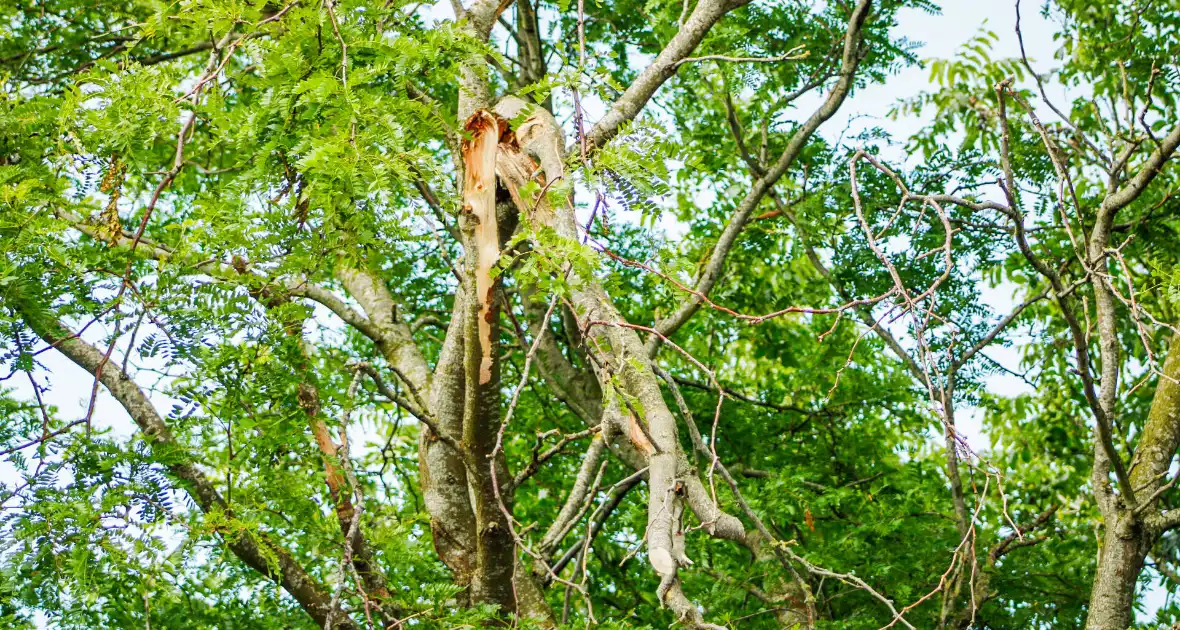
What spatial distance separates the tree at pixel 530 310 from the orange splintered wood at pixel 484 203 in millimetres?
15

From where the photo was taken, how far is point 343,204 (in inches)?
154

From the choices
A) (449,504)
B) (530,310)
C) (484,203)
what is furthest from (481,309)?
(530,310)

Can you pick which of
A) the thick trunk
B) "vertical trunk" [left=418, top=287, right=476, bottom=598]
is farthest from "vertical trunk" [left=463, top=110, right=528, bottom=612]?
the thick trunk

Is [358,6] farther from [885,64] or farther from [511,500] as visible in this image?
[885,64]

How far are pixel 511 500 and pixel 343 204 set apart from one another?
2020 millimetres

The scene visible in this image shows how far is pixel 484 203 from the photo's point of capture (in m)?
4.33

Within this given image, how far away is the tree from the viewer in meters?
3.89

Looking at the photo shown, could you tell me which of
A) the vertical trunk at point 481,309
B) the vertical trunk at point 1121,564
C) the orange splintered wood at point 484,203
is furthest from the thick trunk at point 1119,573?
the orange splintered wood at point 484,203

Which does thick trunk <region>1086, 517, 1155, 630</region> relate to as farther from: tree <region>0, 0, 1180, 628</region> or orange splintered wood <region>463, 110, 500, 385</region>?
orange splintered wood <region>463, 110, 500, 385</region>

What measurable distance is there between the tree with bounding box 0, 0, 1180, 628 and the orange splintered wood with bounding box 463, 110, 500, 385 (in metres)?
0.01

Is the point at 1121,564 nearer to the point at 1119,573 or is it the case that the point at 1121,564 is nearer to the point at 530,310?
the point at 1119,573

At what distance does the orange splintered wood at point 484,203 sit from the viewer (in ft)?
14.2

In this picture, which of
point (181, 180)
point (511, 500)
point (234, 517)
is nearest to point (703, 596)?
point (511, 500)

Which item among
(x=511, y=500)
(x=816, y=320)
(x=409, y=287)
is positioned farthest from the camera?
(x=816, y=320)
